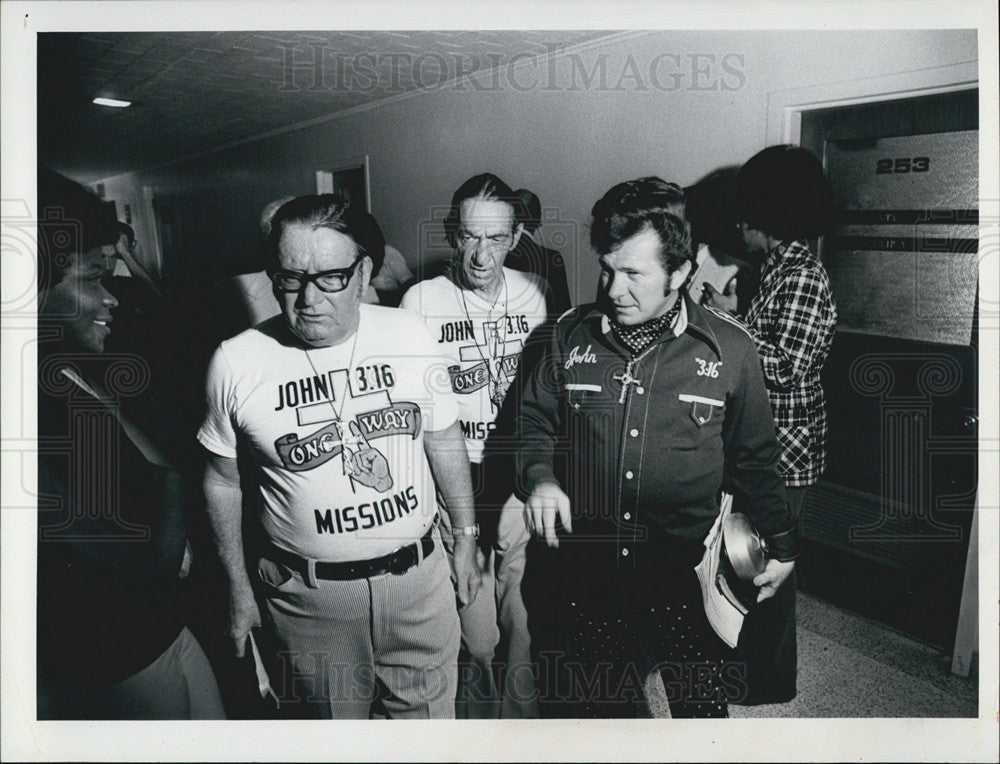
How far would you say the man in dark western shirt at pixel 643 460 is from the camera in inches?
59.4

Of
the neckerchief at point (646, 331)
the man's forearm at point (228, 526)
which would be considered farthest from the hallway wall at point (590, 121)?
the man's forearm at point (228, 526)

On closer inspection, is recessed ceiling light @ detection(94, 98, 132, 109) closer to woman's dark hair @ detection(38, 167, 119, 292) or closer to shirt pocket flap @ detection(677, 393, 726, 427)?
woman's dark hair @ detection(38, 167, 119, 292)

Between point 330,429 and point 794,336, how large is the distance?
1.08m

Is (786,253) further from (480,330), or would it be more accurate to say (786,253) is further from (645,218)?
(480,330)

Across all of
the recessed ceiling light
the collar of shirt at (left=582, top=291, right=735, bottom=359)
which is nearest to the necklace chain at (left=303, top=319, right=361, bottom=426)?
the collar of shirt at (left=582, top=291, right=735, bottom=359)

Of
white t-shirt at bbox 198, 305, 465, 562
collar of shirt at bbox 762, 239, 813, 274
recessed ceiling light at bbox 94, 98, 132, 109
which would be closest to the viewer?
white t-shirt at bbox 198, 305, 465, 562

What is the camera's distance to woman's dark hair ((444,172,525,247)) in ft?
5.32

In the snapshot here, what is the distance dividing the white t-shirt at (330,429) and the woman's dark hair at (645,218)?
0.51m

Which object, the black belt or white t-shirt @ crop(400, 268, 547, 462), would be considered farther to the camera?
white t-shirt @ crop(400, 268, 547, 462)

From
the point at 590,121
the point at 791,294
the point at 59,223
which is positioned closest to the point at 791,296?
the point at 791,294

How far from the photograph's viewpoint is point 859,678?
5.54 ft

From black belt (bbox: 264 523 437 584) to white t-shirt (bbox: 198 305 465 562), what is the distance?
0.02m

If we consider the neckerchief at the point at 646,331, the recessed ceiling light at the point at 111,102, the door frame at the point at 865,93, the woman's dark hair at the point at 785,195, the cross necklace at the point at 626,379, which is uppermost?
the recessed ceiling light at the point at 111,102

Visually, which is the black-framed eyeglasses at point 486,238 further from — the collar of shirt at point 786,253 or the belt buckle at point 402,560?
the belt buckle at point 402,560
